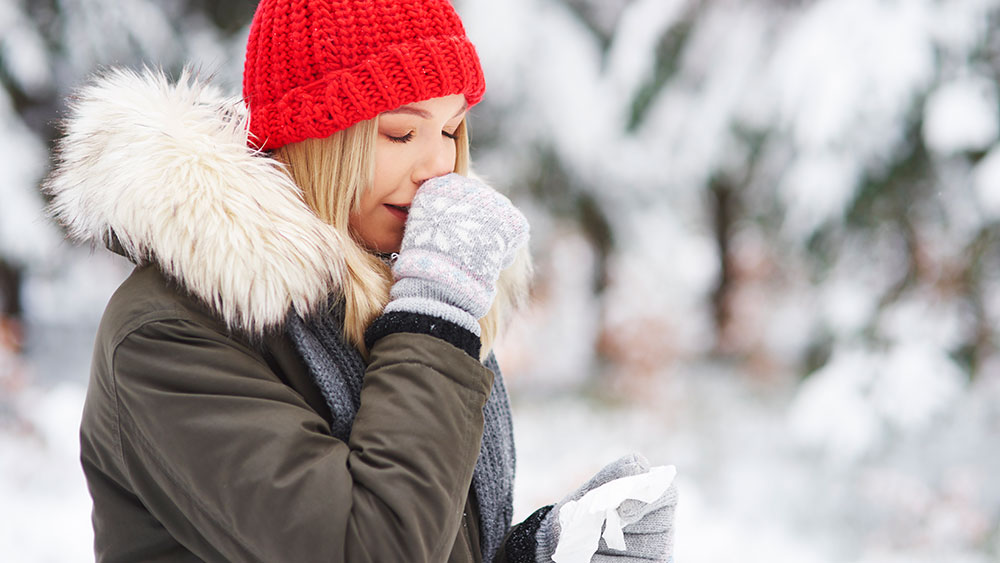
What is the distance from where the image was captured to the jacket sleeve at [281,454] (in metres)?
0.74

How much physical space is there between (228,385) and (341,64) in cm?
41

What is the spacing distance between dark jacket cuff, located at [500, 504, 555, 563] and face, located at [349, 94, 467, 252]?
1.41 ft

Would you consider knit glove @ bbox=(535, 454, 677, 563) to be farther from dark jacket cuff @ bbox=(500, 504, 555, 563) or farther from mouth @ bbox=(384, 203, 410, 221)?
mouth @ bbox=(384, 203, 410, 221)

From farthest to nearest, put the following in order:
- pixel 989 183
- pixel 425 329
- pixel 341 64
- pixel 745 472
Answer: pixel 745 472
pixel 989 183
pixel 341 64
pixel 425 329

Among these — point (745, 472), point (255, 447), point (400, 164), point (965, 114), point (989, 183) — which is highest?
point (965, 114)

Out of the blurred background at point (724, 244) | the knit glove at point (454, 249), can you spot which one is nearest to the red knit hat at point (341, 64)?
the knit glove at point (454, 249)

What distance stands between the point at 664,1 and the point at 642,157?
22.2 inches

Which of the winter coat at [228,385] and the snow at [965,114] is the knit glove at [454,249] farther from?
the snow at [965,114]

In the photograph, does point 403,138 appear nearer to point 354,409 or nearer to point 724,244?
point 354,409

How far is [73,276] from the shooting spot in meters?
2.96

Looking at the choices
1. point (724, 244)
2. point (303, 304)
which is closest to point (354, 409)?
point (303, 304)

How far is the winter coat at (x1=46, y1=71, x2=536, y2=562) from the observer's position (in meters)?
0.75

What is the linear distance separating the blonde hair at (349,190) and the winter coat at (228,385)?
0.05 metres

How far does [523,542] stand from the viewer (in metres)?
1.10
